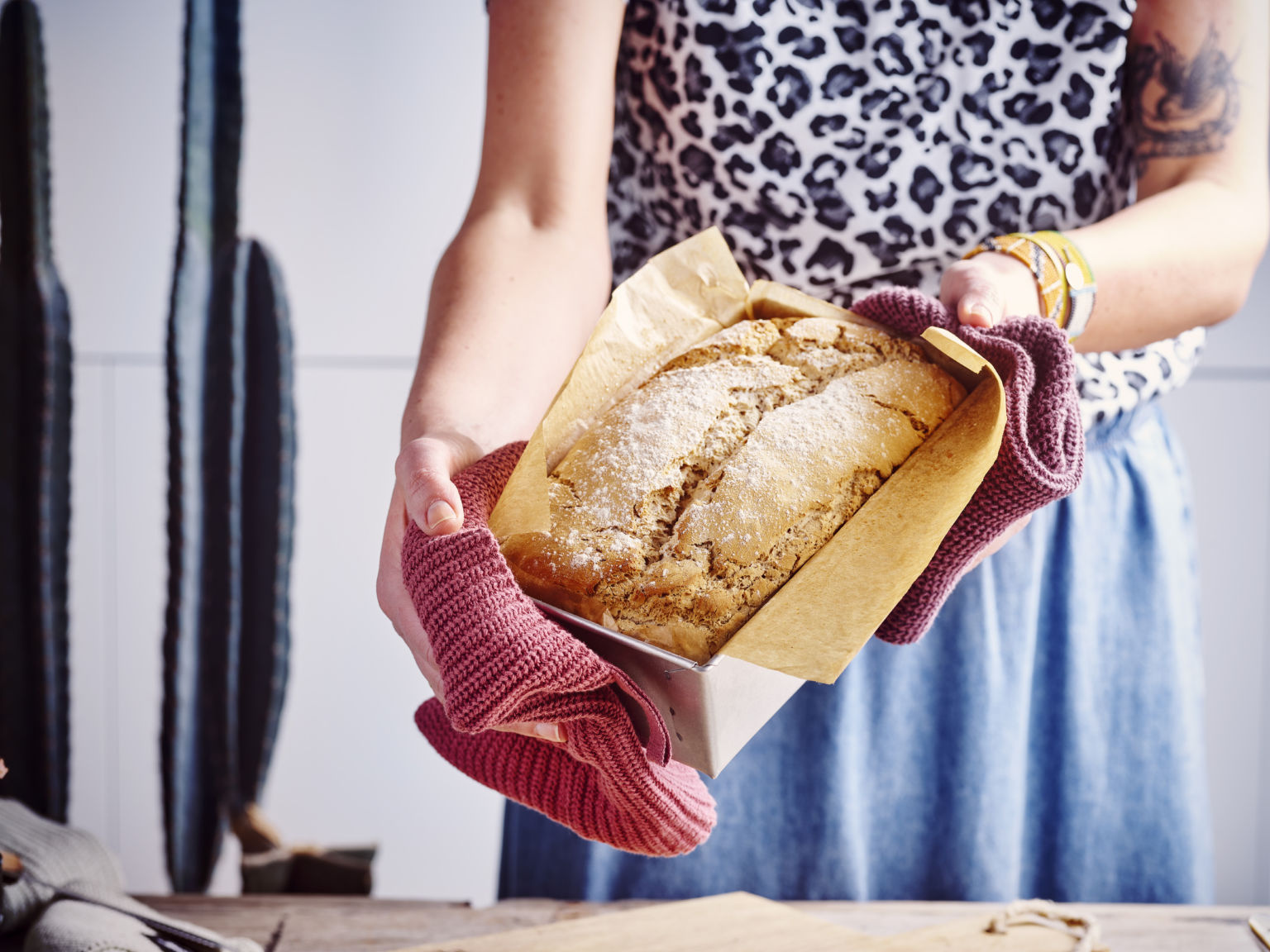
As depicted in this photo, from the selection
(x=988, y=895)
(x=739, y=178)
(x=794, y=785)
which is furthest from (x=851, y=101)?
(x=988, y=895)

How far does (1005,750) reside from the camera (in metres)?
0.97

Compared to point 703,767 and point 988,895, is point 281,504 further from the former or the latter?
point 703,767

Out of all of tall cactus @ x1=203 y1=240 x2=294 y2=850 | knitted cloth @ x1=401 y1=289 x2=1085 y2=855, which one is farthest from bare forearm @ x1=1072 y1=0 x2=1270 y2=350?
tall cactus @ x1=203 y1=240 x2=294 y2=850

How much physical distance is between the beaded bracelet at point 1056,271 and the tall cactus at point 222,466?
155 cm

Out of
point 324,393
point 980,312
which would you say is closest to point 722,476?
point 980,312

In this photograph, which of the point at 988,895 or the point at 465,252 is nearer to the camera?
the point at 465,252

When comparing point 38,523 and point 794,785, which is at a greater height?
point 794,785

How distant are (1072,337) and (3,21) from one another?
6.85 feet

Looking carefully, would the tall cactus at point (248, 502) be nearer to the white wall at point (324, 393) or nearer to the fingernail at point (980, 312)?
the white wall at point (324, 393)

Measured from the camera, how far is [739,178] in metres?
0.85

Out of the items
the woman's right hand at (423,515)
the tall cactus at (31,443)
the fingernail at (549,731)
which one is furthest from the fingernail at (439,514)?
the tall cactus at (31,443)

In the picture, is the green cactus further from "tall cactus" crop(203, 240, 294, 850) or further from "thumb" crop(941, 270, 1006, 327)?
"thumb" crop(941, 270, 1006, 327)

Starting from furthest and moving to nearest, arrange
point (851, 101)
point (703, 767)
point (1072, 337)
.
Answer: point (851, 101) < point (1072, 337) < point (703, 767)

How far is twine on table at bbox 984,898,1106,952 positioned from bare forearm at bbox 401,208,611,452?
554 millimetres
